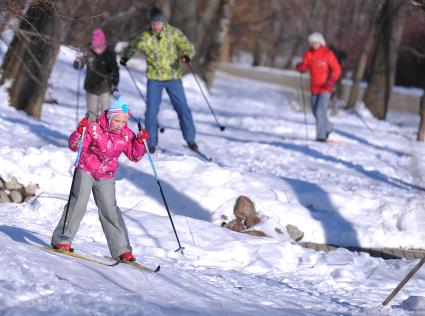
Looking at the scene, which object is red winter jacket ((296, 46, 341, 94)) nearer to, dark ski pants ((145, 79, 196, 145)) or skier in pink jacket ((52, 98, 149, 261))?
dark ski pants ((145, 79, 196, 145))

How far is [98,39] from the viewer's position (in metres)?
13.1

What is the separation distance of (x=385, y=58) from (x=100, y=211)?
53.2ft

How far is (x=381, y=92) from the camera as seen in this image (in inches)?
895

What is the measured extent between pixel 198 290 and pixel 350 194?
4128 mm

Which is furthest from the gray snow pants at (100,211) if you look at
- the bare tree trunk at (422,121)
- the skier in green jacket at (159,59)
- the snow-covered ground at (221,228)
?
the bare tree trunk at (422,121)

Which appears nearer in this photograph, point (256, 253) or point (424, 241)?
point (256, 253)

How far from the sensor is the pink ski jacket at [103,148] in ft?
23.2

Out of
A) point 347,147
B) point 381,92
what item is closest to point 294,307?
point 347,147

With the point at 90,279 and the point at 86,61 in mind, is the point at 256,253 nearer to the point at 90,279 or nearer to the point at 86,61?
the point at 90,279

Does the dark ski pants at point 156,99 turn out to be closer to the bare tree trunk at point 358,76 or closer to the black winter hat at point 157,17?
the black winter hat at point 157,17

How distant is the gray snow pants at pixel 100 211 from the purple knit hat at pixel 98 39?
6.12 metres

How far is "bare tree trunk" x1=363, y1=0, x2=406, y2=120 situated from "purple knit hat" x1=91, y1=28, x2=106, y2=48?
10861mm

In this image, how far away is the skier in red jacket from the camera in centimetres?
1484

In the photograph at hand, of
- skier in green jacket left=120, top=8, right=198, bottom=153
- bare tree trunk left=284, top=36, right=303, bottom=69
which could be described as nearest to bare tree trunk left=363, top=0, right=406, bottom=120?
skier in green jacket left=120, top=8, right=198, bottom=153
